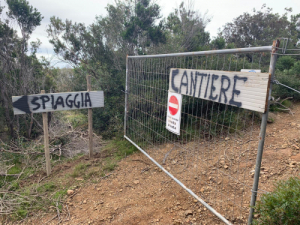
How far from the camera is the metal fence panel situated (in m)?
2.95

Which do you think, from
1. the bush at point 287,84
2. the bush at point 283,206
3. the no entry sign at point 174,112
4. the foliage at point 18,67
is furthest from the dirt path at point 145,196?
the foliage at point 18,67

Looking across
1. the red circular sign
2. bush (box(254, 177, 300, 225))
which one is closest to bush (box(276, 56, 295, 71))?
the red circular sign

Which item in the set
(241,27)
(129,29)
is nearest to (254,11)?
(241,27)

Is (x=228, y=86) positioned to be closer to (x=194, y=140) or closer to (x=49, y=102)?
(x=194, y=140)

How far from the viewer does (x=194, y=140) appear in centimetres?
279

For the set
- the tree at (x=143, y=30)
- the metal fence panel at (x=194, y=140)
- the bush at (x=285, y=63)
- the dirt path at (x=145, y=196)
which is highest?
the tree at (x=143, y=30)

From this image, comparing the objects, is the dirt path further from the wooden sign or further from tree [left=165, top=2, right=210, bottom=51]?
tree [left=165, top=2, right=210, bottom=51]

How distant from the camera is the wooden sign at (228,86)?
6.44ft

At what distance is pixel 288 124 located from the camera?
5.34 m

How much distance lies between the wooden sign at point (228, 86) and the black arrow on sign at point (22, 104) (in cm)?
292

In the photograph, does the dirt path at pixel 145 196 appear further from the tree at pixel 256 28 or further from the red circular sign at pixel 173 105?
the tree at pixel 256 28

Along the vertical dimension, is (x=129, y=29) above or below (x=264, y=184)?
above

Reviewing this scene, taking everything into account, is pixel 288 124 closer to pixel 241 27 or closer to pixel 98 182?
pixel 98 182

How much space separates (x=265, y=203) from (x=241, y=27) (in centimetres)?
1736
